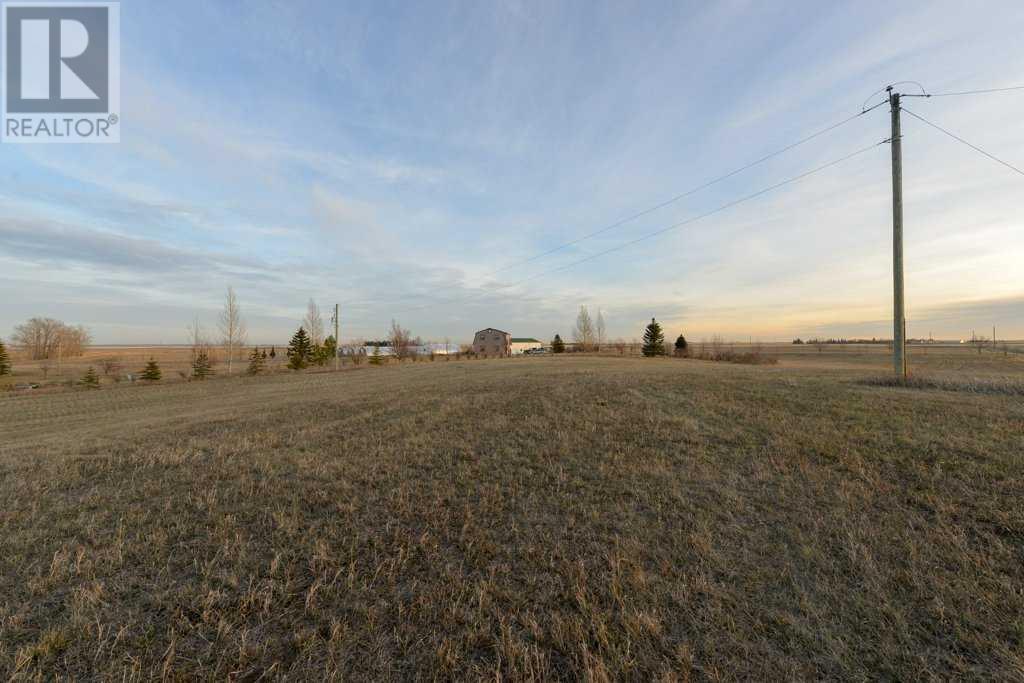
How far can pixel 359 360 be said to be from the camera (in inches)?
2098

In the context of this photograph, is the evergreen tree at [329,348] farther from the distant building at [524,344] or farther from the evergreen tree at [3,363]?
the distant building at [524,344]

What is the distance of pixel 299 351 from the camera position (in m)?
46.3

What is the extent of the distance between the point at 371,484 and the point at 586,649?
147 inches

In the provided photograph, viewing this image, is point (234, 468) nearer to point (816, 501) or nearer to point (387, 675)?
point (387, 675)

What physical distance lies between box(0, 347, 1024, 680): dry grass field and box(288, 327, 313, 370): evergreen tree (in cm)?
4128

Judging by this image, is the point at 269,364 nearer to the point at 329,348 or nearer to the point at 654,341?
the point at 329,348

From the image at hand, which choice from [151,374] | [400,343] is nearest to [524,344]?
[400,343]

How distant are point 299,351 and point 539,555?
165 feet

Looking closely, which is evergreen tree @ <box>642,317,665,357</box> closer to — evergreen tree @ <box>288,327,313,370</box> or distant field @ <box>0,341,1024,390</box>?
distant field @ <box>0,341,1024,390</box>

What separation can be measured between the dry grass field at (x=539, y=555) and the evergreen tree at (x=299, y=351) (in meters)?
41.3

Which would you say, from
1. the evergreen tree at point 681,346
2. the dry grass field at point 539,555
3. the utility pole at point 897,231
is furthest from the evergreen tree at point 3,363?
the evergreen tree at point 681,346

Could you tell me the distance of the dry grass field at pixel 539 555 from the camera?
245 centimetres

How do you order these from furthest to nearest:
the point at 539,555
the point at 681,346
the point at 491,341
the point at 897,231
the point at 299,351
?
the point at 491,341 → the point at 681,346 → the point at 299,351 → the point at 897,231 → the point at 539,555

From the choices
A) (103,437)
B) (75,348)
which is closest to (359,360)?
(103,437)
